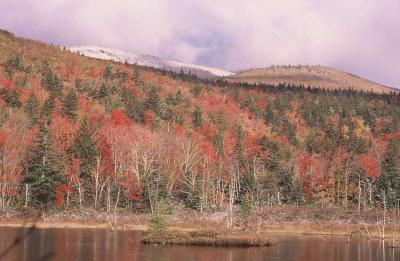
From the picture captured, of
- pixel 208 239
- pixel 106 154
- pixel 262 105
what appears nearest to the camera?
pixel 208 239

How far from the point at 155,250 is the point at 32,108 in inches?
3050

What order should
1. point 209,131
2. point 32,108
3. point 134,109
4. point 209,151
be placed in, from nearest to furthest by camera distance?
1. point 32,108
2. point 209,151
3. point 134,109
4. point 209,131

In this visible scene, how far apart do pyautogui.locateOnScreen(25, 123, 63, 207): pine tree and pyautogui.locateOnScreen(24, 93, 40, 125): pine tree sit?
26.8 meters

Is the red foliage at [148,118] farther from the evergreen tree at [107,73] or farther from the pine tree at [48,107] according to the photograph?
the evergreen tree at [107,73]

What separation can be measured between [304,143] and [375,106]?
182ft

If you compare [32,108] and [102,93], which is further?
[102,93]

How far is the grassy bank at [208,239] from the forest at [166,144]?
8549 mm

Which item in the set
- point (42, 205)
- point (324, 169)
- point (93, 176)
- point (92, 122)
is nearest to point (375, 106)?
point (324, 169)

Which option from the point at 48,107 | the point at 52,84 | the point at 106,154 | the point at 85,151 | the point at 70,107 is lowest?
the point at 106,154

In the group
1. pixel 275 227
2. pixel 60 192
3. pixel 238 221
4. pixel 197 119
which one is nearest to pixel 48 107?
pixel 60 192

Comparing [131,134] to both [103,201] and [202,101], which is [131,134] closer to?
[103,201]

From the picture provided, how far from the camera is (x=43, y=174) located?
3447 inches

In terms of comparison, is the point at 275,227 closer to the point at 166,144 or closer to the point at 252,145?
the point at 166,144

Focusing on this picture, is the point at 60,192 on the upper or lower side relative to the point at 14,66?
lower
